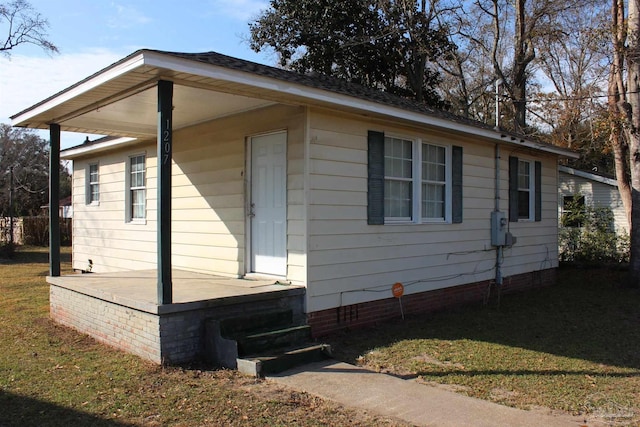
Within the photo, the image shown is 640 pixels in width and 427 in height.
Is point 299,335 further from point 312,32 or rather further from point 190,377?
point 312,32

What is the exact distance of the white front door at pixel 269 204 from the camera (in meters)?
7.11

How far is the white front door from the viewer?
7109 millimetres

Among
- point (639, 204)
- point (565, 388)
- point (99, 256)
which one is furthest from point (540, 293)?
point (99, 256)

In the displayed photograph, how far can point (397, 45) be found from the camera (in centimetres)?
2092

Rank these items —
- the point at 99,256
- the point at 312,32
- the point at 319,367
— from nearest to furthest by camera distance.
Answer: the point at 319,367 < the point at 99,256 < the point at 312,32

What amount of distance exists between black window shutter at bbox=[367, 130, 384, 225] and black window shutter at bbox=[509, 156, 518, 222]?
411cm

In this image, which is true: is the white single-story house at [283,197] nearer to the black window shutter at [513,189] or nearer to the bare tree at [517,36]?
the black window shutter at [513,189]

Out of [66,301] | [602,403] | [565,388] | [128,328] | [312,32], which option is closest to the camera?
[602,403]

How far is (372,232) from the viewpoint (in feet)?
24.7

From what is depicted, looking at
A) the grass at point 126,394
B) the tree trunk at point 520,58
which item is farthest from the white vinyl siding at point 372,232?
the tree trunk at point 520,58

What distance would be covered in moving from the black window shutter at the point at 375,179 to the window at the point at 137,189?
5145 millimetres

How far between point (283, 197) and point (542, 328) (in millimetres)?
4193

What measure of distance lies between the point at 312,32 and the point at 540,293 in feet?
44.1

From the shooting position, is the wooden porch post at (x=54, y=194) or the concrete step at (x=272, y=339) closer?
the concrete step at (x=272, y=339)
